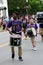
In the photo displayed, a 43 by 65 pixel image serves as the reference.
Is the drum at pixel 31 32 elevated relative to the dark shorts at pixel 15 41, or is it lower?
elevated

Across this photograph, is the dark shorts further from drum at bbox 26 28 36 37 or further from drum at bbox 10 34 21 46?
drum at bbox 26 28 36 37

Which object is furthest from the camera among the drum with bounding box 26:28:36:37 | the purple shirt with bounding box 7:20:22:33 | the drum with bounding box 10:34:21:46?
the drum with bounding box 26:28:36:37

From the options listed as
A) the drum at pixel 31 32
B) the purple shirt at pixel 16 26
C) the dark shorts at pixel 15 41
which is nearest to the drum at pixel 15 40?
the dark shorts at pixel 15 41

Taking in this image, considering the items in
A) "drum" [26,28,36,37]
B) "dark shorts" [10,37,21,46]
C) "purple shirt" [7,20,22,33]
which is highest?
"purple shirt" [7,20,22,33]

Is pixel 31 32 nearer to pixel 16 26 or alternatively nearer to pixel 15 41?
pixel 16 26

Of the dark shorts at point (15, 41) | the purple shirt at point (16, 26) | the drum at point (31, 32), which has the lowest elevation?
the dark shorts at point (15, 41)

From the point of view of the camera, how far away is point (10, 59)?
40.6 ft

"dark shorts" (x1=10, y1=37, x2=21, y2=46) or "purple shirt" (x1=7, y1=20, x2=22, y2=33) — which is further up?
"purple shirt" (x1=7, y1=20, x2=22, y2=33)

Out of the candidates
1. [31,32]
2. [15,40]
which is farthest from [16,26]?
[31,32]

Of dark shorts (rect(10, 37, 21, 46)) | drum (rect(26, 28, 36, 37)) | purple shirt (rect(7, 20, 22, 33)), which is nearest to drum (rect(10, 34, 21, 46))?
dark shorts (rect(10, 37, 21, 46))

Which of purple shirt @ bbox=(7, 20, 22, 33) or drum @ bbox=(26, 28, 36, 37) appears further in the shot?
drum @ bbox=(26, 28, 36, 37)

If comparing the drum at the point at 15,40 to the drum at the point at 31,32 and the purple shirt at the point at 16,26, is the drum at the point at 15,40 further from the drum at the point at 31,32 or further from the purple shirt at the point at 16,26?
the drum at the point at 31,32

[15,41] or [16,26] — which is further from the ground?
[16,26]

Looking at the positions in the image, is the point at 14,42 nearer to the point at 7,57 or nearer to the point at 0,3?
the point at 7,57
